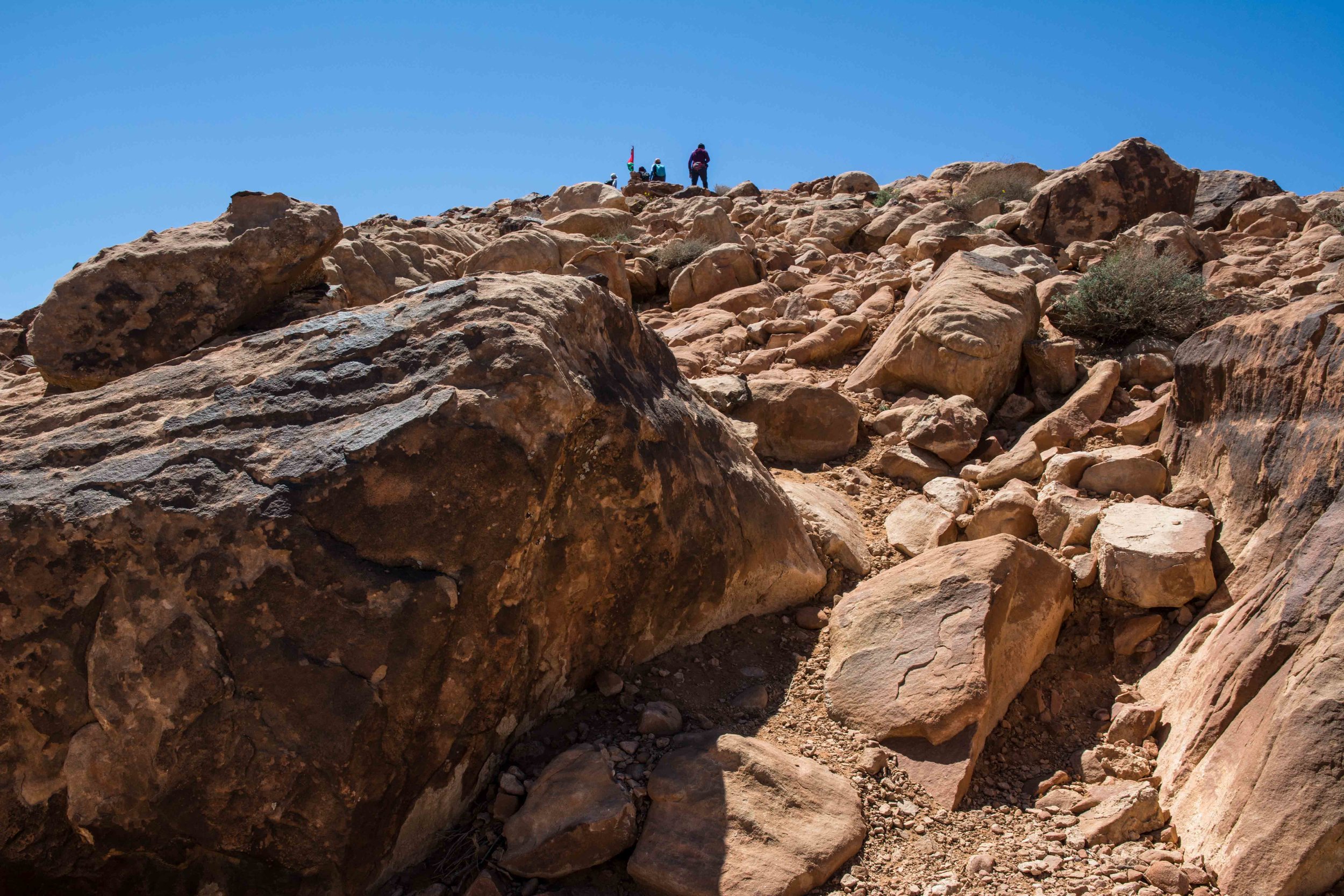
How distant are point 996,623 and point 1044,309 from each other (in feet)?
11.8

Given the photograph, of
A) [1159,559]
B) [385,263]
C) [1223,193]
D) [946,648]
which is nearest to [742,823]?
[946,648]

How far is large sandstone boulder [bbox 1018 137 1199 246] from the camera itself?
8.59 m

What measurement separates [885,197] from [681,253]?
21.7ft

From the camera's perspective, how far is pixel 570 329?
8.80 ft

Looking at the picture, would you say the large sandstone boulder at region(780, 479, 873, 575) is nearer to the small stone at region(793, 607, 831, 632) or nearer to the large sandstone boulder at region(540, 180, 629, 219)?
the small stone at region(793, 607, 831, 632)

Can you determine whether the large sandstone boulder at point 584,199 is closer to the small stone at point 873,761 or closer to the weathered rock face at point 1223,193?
the weathered rock face at point 1223,193

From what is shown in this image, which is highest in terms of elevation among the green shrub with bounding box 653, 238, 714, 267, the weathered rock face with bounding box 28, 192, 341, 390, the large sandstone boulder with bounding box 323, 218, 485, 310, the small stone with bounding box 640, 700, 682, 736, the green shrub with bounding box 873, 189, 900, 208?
the green shrub with bounding box 873, 189, 900, 208

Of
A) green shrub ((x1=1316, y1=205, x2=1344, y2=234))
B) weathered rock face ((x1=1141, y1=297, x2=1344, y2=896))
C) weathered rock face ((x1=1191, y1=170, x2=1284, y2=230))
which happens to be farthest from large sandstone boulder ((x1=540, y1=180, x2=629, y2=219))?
weathered rock face ((x1=1141, y1=297, x2=1344, y2=896))

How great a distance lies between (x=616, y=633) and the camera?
2.67 metres

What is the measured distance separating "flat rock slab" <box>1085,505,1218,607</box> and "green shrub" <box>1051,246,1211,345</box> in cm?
241

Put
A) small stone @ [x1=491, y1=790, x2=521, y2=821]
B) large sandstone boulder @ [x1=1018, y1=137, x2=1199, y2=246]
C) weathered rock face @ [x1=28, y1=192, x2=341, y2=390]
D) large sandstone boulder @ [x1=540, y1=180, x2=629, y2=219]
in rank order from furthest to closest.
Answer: large sandstone boulder @ [x1=540, y1=180, x2=629, y2=219], large sandstone boulder @ [x1=1018, y1=137, x2=1199, y2=246], weathered rock face @ [x1=28, y1=192, x2=341, y2=390], small stone @ [x1=491, y1=790, x2=521, y2=821]

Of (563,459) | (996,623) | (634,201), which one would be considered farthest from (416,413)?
(634,201)

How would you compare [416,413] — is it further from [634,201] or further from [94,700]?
[634,201]

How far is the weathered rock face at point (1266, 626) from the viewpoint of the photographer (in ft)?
6.03
